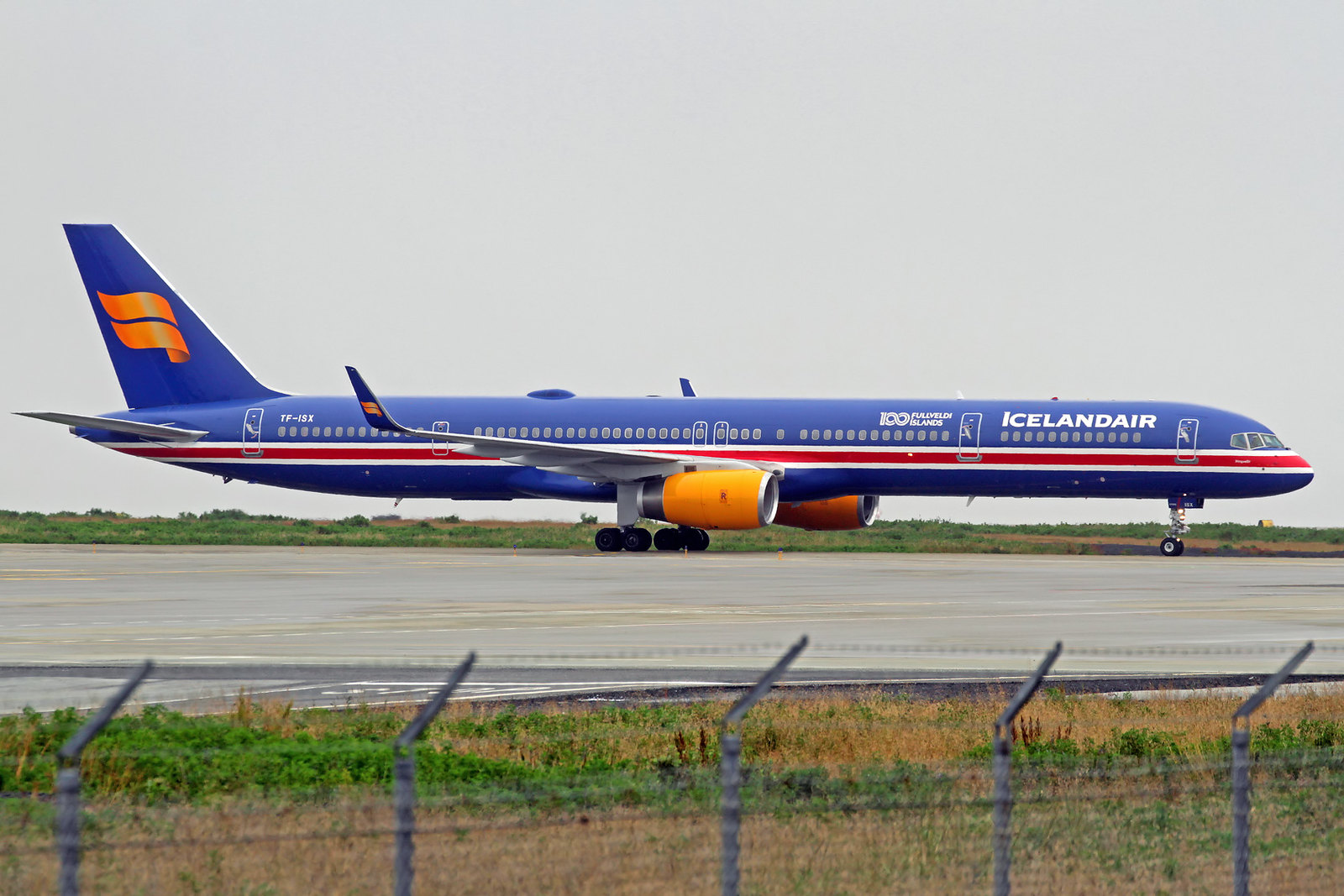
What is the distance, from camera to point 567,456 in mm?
47406

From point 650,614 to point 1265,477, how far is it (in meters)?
26.9

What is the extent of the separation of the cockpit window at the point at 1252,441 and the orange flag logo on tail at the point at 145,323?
34.8 meters

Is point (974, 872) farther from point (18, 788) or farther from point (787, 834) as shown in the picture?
point (18, 788)

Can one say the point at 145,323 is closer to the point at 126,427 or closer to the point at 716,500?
the point at 126,427

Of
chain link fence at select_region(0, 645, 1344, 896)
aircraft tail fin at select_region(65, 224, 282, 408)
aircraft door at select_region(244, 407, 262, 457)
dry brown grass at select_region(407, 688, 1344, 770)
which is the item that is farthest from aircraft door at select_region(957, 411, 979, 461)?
chain link fence at select_region(0, 645, 1344, 896)

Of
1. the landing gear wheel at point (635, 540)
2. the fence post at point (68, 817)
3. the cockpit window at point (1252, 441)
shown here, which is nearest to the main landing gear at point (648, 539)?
the landing gear wheel at point (635, 540)

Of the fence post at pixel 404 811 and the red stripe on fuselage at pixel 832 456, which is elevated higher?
the red stripe on fuselage at pixel 832 456

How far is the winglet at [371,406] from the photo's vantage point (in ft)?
150

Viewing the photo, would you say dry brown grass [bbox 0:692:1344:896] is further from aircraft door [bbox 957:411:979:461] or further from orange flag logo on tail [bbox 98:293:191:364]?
orange flag logo on tail [bbox 98:293:191:364]

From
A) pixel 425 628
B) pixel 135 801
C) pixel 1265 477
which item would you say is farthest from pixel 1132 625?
pixel 1265 477

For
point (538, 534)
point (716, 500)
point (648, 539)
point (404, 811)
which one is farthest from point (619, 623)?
point (538, 534)

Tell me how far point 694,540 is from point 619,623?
89.3 feet

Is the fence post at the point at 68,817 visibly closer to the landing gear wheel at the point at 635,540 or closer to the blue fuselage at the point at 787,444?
the blue fuselage at the point at 787,444

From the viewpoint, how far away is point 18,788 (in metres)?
10.5
